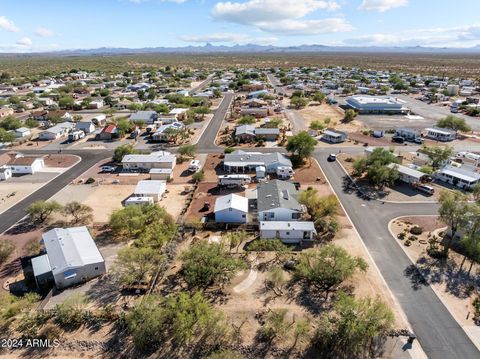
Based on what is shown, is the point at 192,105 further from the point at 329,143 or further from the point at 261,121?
the point at 329,143

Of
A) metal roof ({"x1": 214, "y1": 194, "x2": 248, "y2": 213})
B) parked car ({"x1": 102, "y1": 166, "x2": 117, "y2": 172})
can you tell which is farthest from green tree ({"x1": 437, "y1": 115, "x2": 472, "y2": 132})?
parked car ({"x1": 102, "y1": 166, "x2": 117, "y2": 172})

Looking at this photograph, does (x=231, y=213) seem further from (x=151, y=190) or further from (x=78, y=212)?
(x=78, y=212)

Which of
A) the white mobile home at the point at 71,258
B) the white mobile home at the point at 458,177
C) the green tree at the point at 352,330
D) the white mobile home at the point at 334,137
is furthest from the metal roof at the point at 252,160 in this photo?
the green tree at the point at 352,330

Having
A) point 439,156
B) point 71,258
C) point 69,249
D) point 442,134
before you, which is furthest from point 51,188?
point 442,134

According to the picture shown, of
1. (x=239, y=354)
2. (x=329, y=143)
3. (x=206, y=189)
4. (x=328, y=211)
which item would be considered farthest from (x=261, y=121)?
(x=239, y=354)

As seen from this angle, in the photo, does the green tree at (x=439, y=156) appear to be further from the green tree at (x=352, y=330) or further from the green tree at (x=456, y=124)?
the green tree at (x=352, y=330)
